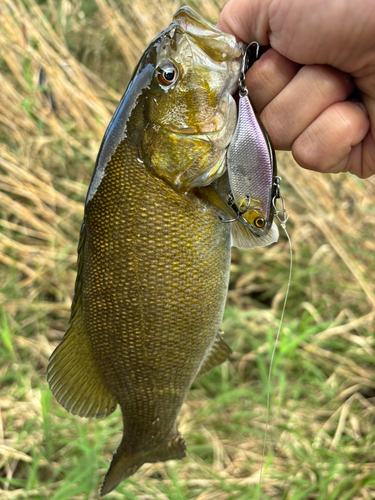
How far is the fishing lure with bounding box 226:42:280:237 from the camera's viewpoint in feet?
3.57

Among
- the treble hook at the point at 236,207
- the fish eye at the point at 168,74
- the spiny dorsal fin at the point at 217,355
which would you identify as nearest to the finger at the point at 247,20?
the fish eye at the point at 168,74

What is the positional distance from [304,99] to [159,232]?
0.58 m

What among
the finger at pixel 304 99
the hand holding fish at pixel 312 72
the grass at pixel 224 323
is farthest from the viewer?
the grass at pixel 224 323

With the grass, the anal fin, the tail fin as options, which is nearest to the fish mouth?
the anal fin

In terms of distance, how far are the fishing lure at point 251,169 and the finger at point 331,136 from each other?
215 millimetres

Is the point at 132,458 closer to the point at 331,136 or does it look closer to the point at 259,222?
the point at 259,222

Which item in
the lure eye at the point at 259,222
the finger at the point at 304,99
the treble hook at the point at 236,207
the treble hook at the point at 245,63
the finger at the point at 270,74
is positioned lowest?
the lure eye at the point at 259,222

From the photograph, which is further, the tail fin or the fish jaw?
the tail fin

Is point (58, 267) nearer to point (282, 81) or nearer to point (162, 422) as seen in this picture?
point (162, 422)

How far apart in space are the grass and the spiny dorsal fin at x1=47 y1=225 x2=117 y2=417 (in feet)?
2.02

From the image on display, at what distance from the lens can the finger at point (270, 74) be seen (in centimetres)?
120

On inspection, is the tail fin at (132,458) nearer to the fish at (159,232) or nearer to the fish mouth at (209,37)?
the fish at (159,232)

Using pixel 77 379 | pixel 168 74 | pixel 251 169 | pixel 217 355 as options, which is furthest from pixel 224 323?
pixel 168 74

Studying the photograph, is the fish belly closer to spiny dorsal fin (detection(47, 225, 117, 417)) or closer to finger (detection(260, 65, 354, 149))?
spiny dorsal fin (detection(47, 225, 117, 417))
